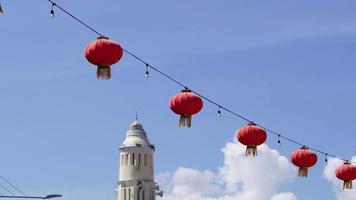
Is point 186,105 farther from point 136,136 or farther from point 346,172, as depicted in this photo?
point 136,136

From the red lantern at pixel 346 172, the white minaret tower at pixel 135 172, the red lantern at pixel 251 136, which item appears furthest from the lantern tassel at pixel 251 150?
the white minaret tower at pixel 135 172

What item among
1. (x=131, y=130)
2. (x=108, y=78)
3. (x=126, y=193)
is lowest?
(x=108, y=78)

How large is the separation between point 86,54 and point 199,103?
4.45 m

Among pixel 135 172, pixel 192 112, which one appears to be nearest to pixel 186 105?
pixel 192 112

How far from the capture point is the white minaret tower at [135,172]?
295ft

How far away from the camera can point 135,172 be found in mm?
90312

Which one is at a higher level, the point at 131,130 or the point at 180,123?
the point at 131,130

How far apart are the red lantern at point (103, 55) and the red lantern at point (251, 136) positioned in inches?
259

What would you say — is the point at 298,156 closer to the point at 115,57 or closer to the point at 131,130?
the point at 115,57

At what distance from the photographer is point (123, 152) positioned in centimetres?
9062

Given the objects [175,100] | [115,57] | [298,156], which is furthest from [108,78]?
[298,156]

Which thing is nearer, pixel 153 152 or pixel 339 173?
pixel 339 173

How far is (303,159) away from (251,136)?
344 centimetres

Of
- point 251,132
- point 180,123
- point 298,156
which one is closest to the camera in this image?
point 180,123
